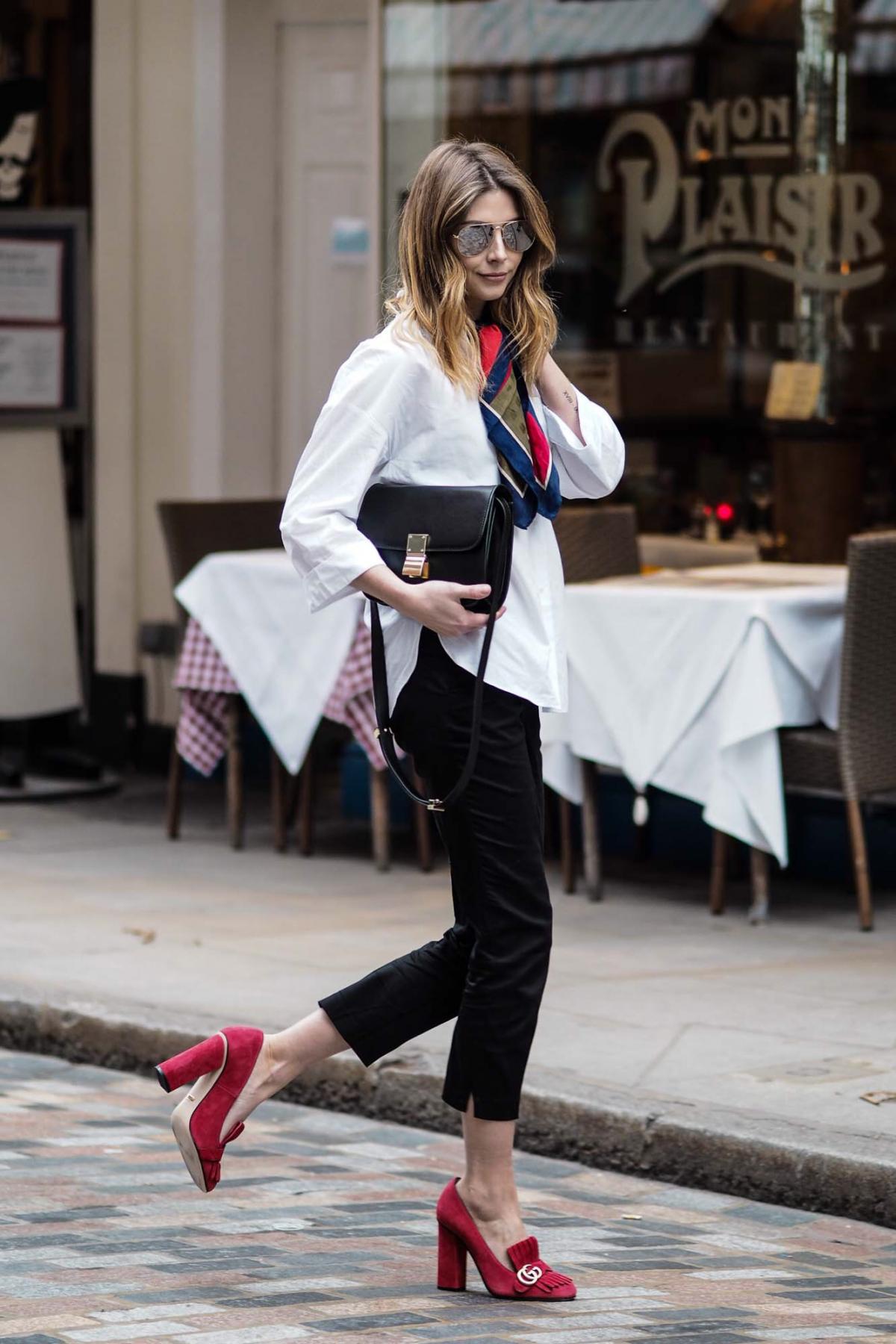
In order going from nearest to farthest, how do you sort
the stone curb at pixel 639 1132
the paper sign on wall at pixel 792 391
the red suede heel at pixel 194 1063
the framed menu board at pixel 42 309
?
the red suede heel at pixel 194 1063, the stone curb at pixel 639 1132, the paper sign on wall at pixel 792 391, the framed menu board at pixel 42 309

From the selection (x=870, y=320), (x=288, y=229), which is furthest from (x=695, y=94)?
(x=288, y=229)

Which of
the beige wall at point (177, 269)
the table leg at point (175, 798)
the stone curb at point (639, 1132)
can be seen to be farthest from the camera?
the beige wall at point (177, 269)

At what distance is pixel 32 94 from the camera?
32.1ft

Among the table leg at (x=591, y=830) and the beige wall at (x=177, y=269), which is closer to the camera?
the table leg at (x=591, y=830)

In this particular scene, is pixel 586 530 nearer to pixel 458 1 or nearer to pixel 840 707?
pixel 840 707

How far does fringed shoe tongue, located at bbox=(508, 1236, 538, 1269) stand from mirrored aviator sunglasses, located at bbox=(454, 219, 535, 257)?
156 centimetres

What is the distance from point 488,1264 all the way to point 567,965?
2.59 m

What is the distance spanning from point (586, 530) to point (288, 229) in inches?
124

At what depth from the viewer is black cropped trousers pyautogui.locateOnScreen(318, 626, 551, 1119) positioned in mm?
3896

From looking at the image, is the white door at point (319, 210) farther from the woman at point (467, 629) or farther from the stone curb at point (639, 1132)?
the woman at point (467, 629)

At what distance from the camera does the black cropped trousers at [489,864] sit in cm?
390

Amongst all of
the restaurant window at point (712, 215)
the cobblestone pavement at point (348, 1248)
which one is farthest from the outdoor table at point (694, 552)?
the cobblestone pavement at point (348, 1248)

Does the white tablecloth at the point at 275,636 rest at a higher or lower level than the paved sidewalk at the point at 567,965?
higher

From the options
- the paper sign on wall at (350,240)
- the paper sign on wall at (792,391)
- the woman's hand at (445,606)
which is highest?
the paper sign on wall at (350,240)
